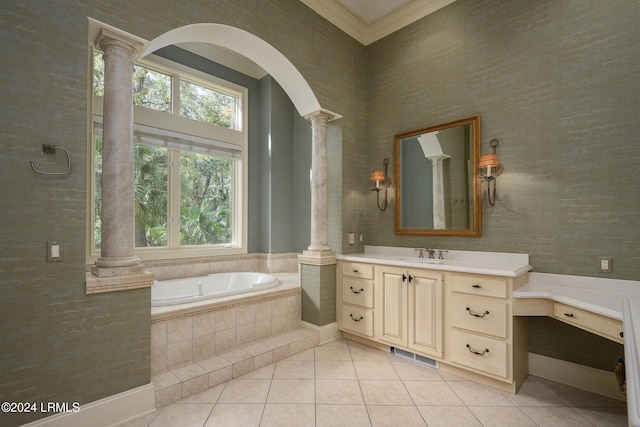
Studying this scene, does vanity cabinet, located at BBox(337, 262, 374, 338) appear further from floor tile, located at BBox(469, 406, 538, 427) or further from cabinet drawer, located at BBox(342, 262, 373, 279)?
floor tile, located at BBox(469, 406, 538, 427)

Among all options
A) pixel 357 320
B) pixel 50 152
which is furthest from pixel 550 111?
pixel 50 152

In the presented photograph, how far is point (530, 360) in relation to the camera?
2.53 meters

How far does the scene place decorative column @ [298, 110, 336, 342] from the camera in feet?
10.5

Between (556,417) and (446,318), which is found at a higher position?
(446,318)

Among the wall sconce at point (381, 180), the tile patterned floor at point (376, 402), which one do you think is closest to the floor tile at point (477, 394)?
the tile patterned floor at point (376, 402)

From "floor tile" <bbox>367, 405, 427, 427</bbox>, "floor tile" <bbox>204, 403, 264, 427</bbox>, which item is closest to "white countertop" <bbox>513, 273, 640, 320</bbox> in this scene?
"floor tile" <bbox>367, 405, 427, 427</bbox>

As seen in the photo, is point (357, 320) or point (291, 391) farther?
point (357, 320)

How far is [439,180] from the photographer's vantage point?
122 inches

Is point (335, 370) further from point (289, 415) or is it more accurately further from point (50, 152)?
point (50, 152)

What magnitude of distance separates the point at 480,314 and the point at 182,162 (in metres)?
3.61

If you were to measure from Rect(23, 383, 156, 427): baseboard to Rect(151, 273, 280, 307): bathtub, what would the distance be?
80 centimetres

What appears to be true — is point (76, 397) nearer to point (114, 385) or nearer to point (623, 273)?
point (114, 385)

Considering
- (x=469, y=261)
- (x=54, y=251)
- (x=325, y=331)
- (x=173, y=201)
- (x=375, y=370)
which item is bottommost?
(x=375, y=370)

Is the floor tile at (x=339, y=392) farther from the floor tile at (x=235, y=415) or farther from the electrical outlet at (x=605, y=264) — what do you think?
the electrical outlet at (x=605, y=264)
